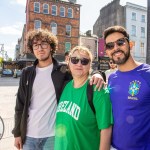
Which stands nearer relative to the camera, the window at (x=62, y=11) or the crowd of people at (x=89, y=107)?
the crowd of people at (x=89, y=107)

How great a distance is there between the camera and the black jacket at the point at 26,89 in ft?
9.41

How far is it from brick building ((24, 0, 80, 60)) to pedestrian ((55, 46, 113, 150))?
3771 centimetres

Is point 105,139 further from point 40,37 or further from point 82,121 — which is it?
point 40,37

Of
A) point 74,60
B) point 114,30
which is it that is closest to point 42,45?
point 74,60

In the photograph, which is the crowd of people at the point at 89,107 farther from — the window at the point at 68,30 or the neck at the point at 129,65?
the window at the point at 68,30

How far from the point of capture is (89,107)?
87.4 inches

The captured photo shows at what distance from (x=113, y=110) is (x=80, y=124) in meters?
0.31

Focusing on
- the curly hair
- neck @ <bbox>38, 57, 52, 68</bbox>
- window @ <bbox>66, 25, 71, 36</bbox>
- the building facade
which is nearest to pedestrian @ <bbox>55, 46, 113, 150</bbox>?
neck @ <bbox>38, 57, 52, 68</bbox>

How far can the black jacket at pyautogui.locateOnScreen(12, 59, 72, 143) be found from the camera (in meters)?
2.87

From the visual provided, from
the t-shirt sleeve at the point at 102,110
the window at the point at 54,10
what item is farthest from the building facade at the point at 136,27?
the t-shirt sleeve at the point at 102,110

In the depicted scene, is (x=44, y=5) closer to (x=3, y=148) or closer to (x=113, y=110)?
(x=3, y=148)

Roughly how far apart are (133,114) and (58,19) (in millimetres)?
40301

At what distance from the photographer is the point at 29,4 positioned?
39344 mm

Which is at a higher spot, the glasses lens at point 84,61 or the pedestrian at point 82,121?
the glasses lens at point 84,61
